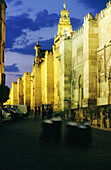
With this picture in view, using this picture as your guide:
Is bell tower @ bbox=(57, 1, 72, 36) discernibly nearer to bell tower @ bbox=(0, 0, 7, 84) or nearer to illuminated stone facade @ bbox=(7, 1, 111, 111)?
A: illuminated stone facade @ bbox=(7, 1, 111, 111)

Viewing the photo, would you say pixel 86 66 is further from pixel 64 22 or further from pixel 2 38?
pixel 2 38

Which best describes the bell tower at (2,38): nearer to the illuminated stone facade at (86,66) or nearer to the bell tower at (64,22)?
the bell tower at (64,22)

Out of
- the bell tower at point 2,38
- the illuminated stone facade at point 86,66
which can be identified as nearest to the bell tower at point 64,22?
the illuminated stone facade at point 86,66

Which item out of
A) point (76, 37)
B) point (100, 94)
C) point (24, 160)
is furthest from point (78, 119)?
point (24, 160)

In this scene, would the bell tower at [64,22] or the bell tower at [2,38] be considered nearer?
the bell tower at [64,22]

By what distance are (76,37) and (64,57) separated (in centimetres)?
305

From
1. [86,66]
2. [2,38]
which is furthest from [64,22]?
[86,66]

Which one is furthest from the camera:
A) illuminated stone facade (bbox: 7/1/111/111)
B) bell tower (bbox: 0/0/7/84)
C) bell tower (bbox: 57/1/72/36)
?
bell tower (bbox: 0/0/7/84)

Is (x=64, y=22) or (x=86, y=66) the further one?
(x=64, y=22)

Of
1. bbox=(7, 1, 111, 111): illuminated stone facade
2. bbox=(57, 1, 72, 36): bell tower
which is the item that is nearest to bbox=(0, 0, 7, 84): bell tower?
bbox=(57, 1, 72, 36): bell tower

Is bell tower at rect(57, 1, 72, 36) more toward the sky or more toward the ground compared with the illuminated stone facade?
more toward the sky

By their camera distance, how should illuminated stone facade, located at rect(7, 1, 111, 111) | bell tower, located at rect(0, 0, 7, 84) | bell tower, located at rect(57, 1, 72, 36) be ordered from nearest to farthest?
1. illuminated stone facade, located at rect(7, 1, 111, 111)
2. bell tower, located at rect(57, 1, 72, 36)
3. bell tower, located at rect(0, 0, 7, 84)

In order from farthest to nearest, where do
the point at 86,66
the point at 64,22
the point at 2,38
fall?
the point at 2,38, the point at 64,22, the point at 86,66

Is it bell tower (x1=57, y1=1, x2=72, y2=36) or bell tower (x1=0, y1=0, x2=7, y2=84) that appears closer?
bell tower (x1=57, y1=1, x2=72, y2=36)
